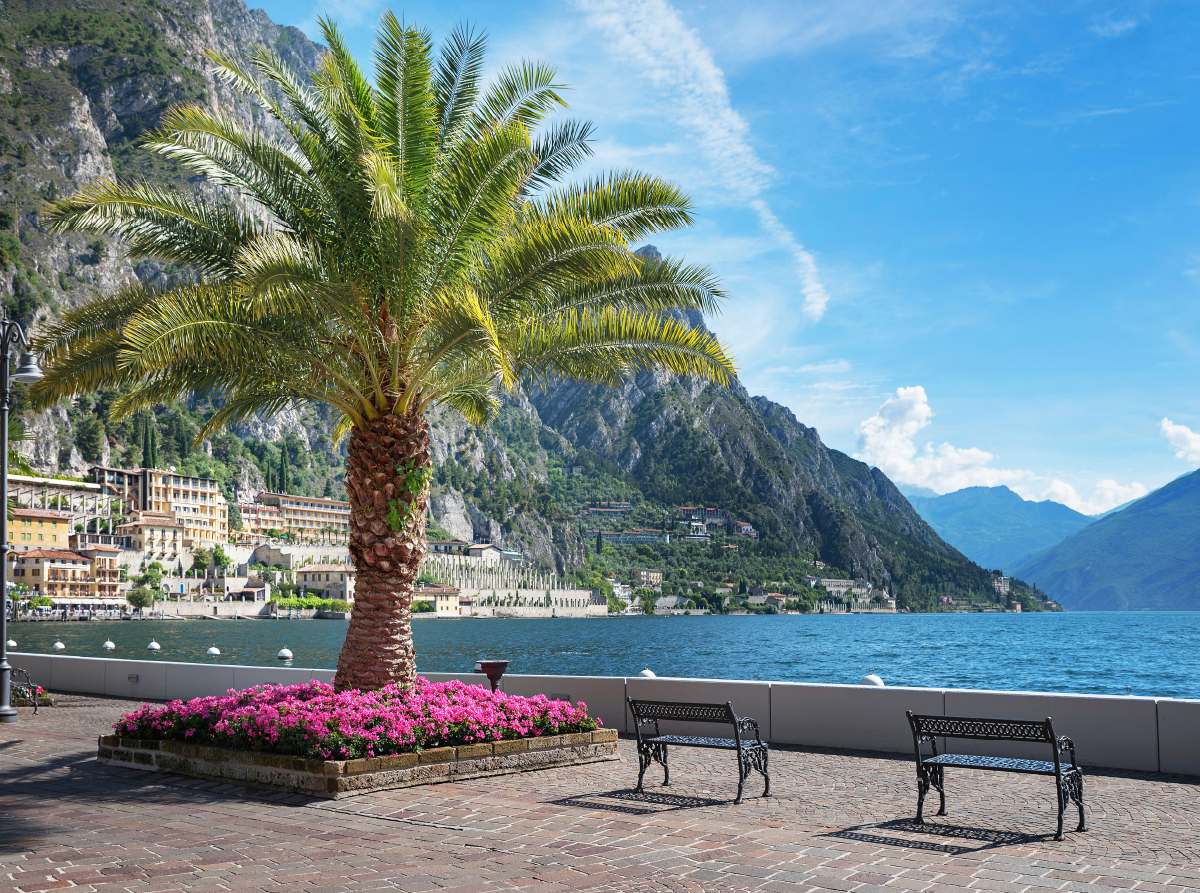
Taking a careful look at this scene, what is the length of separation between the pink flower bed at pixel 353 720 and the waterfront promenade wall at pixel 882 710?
228 cm

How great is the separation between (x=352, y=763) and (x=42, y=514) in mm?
134480

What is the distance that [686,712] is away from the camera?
29.2 feet

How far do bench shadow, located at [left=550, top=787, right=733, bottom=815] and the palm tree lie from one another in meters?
3.37

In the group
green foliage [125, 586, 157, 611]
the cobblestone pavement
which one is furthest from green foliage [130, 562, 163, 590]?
the cobblestone pavement

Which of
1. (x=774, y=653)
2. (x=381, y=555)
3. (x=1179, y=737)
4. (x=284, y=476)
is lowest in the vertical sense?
(x=774, y=653)

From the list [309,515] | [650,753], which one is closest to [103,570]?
[309,515]

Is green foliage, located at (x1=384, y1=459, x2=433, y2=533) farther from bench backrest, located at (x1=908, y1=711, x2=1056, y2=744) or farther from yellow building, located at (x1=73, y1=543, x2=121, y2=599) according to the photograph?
yellow building, located at (x1=73, y1=543, x2=121, y2=599)

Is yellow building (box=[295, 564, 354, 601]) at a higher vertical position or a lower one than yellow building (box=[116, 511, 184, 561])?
lower

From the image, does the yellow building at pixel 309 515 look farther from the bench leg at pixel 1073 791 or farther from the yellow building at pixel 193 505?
the bench leg at pixel 1073 791

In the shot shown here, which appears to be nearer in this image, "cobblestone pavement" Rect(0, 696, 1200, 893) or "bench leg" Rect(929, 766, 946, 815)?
"cobblestone pavement" Rect(0, 696, 1200, 893)

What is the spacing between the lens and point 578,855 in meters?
6.23

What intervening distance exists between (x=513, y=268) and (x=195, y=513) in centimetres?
15875

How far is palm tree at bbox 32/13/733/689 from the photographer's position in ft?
34.7

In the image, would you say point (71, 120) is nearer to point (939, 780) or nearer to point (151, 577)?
point (151, 577)
